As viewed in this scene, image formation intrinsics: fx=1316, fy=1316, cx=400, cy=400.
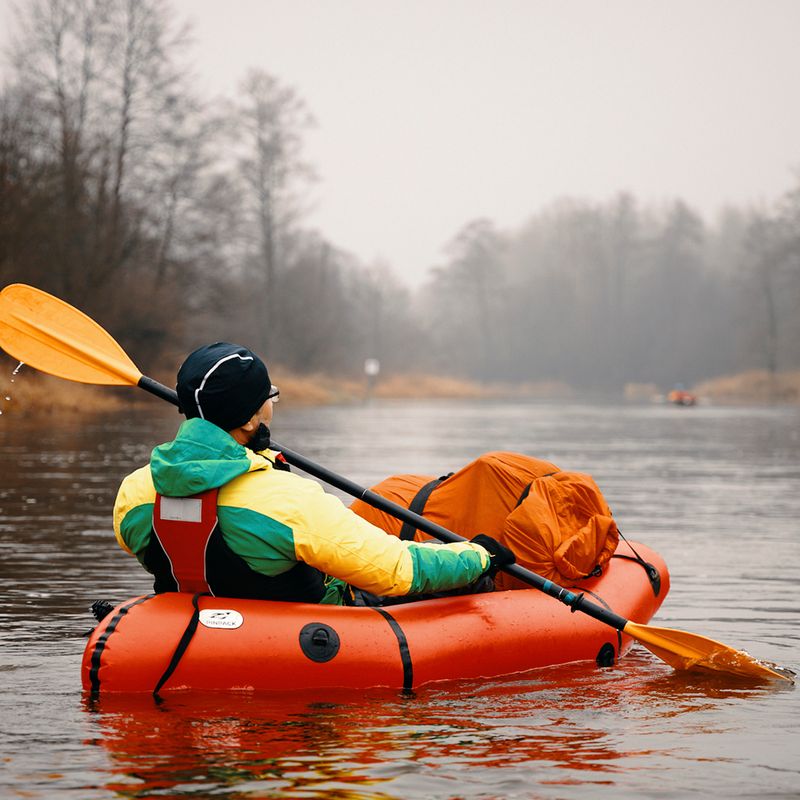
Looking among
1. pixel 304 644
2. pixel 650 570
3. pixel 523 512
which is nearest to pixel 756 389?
pixel 650 570

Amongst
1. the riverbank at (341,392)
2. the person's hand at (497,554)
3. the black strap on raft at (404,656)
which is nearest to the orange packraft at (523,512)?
the person's hand at (497,554)

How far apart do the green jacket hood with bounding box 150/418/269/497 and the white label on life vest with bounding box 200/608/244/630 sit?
1.35 feet

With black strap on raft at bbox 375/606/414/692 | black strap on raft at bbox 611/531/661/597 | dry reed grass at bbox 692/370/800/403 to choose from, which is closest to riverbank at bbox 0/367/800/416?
dry reed grass at bbox 692/370/800/403

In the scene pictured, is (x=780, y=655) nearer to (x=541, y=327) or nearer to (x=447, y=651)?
(x=447, y=651)

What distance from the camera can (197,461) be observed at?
410 cm

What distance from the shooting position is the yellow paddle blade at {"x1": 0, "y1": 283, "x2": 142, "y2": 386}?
216 inches

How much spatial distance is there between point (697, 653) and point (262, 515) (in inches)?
71.5

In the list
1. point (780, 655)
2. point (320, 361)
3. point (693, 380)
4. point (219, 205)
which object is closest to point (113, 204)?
point (219, 205)

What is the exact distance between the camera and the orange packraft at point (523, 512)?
5.20 m

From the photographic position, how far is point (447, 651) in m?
4.57

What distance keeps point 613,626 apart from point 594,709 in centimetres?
69

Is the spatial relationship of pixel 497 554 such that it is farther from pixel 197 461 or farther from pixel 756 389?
pixel 756 389

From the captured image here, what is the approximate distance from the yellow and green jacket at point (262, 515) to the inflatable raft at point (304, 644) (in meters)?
0.18

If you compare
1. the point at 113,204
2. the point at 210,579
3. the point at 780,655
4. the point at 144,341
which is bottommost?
the point at 780,655
